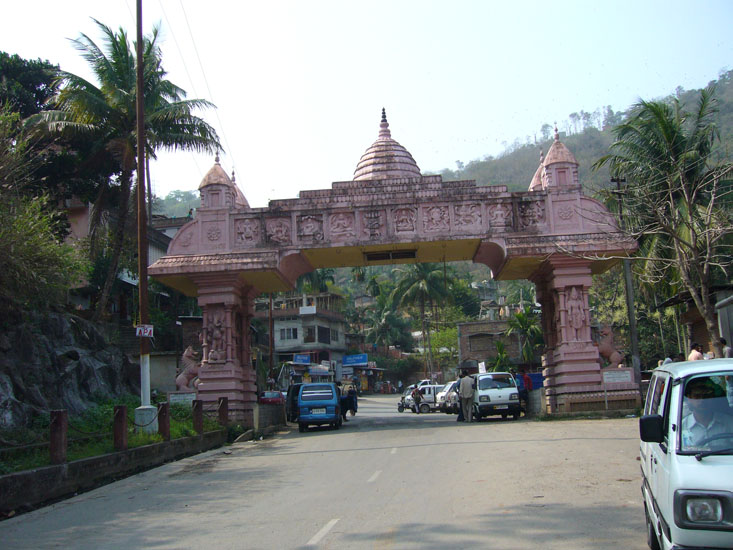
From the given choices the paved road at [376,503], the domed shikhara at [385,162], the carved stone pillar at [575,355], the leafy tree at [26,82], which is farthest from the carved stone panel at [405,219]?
the leafy tree at [26,82]

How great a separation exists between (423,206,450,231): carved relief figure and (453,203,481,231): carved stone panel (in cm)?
34

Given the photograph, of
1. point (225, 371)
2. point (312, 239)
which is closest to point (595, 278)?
point (312, 239)

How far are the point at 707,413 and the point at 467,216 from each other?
19158 millimetres

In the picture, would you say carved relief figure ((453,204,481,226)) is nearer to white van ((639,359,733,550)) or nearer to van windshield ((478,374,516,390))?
van windshield ((478,374,516,390))

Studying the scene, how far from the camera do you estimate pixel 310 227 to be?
79.5 feet

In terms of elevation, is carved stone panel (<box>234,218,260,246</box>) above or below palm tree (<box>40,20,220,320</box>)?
below

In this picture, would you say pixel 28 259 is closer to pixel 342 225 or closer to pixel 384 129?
pixel 342 225

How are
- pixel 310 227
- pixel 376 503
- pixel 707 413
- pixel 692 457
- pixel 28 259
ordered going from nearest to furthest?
1. pixel 692 457
2. pixel 707 413
3. pixel 376 503
4. pixel 28 259
5. pixel 310 227

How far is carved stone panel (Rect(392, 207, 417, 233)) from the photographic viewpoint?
23.9 m

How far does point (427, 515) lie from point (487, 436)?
10.1 metres

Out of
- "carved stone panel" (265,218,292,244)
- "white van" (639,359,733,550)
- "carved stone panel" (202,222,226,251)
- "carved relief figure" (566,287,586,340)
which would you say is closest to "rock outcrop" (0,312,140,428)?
"carved stone panel" (202,222,226,251)

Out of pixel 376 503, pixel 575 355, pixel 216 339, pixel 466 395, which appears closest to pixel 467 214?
pixel 575 355

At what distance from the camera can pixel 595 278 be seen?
39.2 metres

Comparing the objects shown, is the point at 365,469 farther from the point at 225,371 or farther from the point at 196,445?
the point at 225,371
